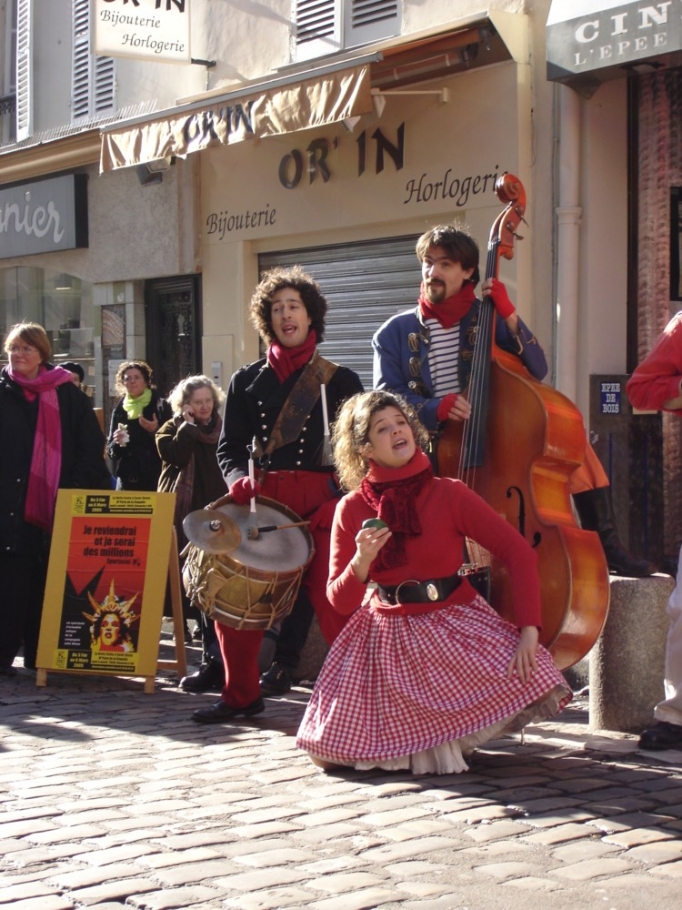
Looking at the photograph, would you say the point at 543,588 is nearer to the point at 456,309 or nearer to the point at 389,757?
the point at 389,757

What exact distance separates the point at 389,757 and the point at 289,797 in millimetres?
376

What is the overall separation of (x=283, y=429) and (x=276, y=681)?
4.51ft

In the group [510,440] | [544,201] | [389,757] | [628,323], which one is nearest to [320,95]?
[544,201]

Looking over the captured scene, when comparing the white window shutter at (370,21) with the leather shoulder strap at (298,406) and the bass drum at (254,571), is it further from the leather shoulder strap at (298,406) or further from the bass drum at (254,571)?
the bass drum at (254,571)

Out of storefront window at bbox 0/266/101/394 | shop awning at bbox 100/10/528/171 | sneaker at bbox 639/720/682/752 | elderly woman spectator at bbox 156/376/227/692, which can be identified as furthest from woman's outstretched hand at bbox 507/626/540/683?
storefront window at bbox 0/266/101/394

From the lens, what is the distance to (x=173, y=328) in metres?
14.1

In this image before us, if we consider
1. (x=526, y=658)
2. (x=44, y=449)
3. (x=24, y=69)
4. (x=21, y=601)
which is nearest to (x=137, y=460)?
(x=44, y=449)

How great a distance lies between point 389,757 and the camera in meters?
5.03

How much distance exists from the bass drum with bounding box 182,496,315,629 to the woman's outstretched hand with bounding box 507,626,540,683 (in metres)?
1.19

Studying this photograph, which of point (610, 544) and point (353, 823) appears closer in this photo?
point (353, 823)

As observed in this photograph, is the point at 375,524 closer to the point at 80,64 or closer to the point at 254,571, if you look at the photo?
the point at 254,571

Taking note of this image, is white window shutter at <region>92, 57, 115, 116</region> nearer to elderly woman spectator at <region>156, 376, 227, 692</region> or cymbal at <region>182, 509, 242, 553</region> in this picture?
elderly woman spectator at <region>156, 376, 227, 692</region>

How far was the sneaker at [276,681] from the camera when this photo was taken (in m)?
6.90

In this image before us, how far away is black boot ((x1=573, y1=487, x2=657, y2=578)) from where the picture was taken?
6191 millimetres
